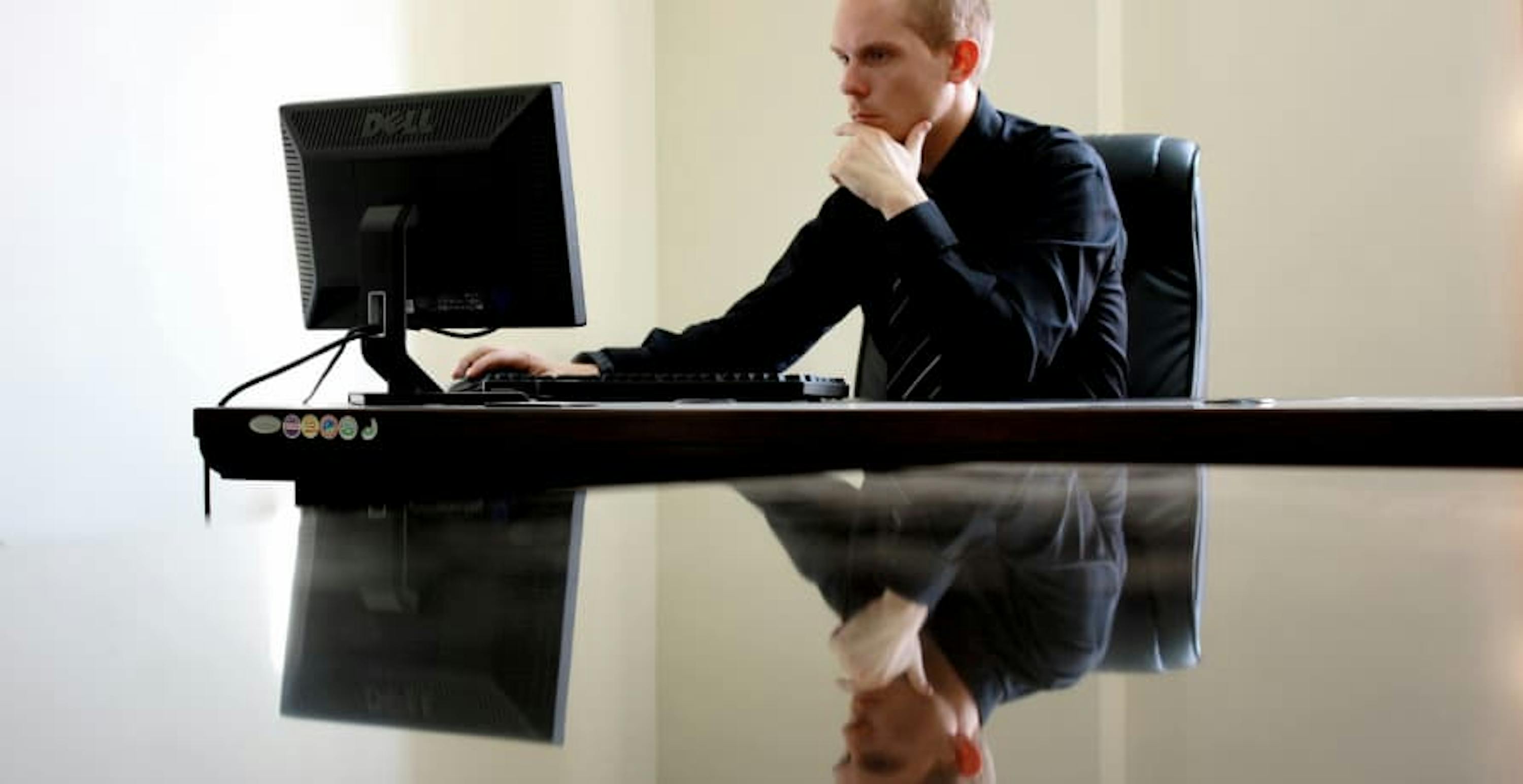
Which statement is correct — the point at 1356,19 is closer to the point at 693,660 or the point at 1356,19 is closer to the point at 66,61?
the point at 66,61

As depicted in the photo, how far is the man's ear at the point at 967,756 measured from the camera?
11 centimetres

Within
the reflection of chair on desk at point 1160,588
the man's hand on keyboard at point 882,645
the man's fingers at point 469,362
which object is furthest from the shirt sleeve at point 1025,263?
the man's hand on keyboard at point 882,645

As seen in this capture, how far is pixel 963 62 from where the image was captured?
2.33 m

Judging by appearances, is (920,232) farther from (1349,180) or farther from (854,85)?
(1349,180)

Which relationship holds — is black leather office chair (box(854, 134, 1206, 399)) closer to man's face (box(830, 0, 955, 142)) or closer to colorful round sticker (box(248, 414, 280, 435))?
man's face (box(830, 0, 955, 142))

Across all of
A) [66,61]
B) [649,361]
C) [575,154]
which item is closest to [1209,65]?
[575,154]

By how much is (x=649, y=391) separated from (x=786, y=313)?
1049mm

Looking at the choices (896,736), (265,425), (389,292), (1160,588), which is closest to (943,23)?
(389,292)

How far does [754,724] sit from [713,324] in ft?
7.82

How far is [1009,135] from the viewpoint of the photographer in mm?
2334

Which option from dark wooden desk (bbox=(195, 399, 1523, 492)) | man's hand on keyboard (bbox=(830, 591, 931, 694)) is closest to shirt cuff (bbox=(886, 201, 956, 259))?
dark wooden desk (bbox=(195, 399, 1523, 492))

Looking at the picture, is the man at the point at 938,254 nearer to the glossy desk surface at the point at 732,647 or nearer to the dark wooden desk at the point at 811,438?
the dark wooden desk at the point at 811,438

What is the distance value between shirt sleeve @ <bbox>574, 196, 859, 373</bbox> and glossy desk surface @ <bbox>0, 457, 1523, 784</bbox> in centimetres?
213

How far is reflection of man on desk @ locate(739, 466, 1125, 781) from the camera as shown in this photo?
0.13m
